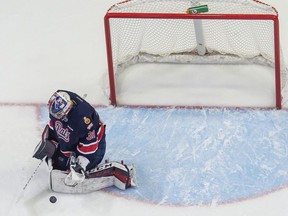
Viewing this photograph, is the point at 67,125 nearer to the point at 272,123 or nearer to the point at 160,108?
the point at 160,108

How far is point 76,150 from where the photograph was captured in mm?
4469

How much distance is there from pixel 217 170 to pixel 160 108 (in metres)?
0.78

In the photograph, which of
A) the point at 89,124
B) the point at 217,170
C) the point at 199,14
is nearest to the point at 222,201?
the point at 217,170

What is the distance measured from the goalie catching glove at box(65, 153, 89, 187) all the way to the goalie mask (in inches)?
12.2

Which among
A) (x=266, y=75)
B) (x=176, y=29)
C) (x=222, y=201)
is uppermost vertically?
(x=176, y=29)

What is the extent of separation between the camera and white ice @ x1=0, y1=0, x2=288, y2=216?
178 inches

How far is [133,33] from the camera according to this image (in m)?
5.34

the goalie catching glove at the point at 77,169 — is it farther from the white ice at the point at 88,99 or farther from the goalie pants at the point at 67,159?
the white ice at the point at 88,99

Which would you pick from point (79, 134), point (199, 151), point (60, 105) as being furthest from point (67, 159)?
point (199, 151)

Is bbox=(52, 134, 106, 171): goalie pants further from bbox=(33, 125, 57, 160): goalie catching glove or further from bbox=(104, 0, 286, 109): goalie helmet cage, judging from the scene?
bbox=(104, 0, 286, 109): goalie helmet cage

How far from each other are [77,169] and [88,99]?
1.09 metres

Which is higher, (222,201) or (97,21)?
(97,21)

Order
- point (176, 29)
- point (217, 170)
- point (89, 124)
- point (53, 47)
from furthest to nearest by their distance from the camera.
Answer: point (53, 47) < point (176, 29) < point (217, 170) < point (89, 124)

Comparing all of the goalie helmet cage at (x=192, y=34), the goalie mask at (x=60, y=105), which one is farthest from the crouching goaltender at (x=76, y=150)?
the goalie helmet cage at (x=192, y=34)
